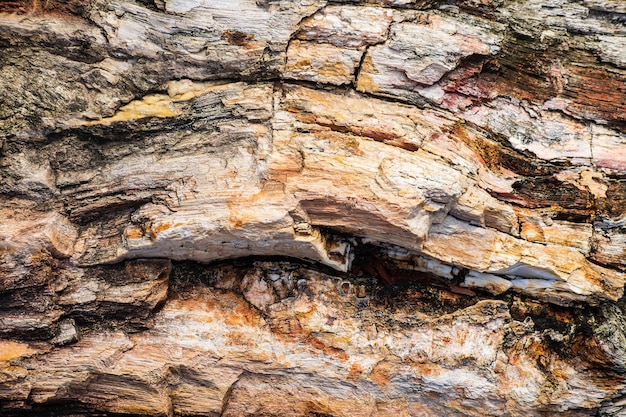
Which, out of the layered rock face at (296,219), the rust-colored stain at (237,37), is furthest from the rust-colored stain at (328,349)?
the rust-colored stain at (237,37)

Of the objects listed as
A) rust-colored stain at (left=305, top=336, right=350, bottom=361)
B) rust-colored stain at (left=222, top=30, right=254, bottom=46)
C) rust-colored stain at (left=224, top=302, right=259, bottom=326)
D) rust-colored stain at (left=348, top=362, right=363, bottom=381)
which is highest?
rust-colored stain at (left=222, top=30, right=254, bottom=46)

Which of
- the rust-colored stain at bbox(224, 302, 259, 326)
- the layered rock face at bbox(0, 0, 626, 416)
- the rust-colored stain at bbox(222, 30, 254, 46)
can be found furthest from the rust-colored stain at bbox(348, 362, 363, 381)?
the rust-colored stain at bbox(222, 30, 254, 46)

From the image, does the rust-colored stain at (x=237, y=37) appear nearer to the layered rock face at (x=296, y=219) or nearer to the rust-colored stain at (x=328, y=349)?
the layered rock face at (x=296, y=219)

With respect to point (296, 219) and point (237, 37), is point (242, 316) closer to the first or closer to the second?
point (296, 219)

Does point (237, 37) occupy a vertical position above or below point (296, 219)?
above

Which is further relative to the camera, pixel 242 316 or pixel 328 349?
pixel 242 316

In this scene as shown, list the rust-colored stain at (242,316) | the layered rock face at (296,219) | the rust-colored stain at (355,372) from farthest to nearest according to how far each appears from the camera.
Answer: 1. the rust-colored stain at (242,316)
2. the rust-colored stain at (355,372)
3. the layered rock face at (296,219)

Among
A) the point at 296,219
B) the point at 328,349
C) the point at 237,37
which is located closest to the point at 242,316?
the point at 328,349

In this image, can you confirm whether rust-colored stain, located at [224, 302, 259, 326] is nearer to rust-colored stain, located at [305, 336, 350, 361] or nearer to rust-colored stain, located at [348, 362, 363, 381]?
rust-colored stain, located at [305, 336, 350, 361]
